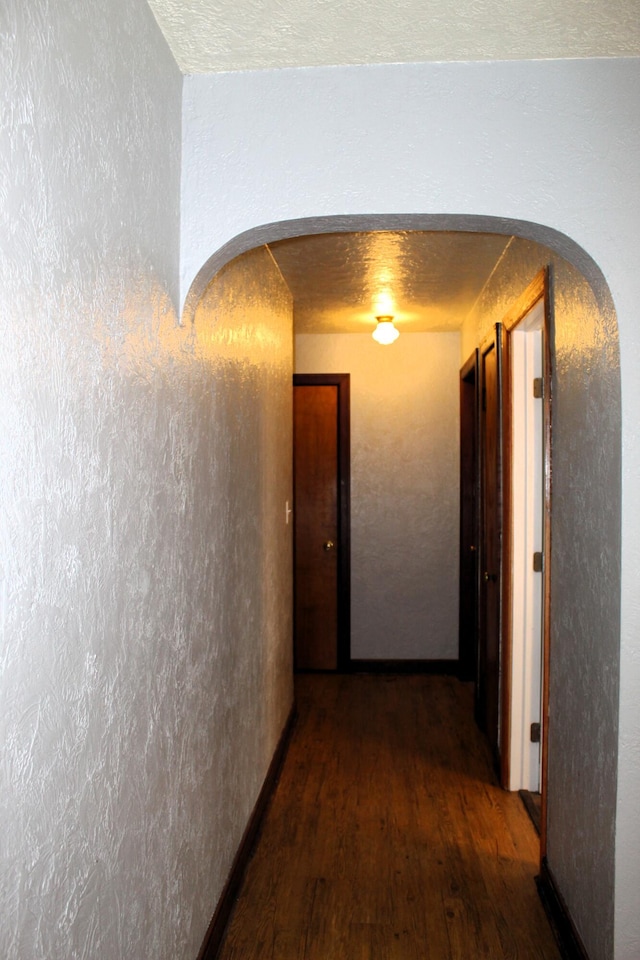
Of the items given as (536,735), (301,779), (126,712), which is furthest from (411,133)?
(301,779)

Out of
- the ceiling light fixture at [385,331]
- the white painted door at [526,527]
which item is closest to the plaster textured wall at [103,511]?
the white painted door at [526,527]

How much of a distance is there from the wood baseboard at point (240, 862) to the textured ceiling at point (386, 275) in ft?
7.34

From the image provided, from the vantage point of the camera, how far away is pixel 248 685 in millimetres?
2822

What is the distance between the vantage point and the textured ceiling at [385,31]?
1564 millimetres

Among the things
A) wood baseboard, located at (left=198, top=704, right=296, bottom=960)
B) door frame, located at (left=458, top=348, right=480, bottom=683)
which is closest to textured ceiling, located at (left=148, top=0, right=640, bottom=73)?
wood baseboard, located at (left=198, top=704, right=296, bottom=960)

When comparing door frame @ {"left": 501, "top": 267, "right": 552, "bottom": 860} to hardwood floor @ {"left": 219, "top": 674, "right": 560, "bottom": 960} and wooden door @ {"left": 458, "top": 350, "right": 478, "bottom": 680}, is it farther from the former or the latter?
wooden door @ {"left": 458, "top": 350, "right": 478, "bottom": 680}

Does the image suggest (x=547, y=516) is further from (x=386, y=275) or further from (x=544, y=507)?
(x=386, y=275)

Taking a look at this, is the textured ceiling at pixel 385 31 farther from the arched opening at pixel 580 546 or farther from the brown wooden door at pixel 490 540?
the brown wooden door at pixel 490 540

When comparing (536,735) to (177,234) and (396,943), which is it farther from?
(177,234)

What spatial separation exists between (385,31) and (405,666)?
14.2 ft

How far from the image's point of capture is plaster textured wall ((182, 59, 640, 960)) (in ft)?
5.81

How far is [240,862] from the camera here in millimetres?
2580

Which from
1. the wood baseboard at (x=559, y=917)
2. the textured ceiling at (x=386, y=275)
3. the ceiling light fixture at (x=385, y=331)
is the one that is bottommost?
the wood baseboard at (x=559, y=917)

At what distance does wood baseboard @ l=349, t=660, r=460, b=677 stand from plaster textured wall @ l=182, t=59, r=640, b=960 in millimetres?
3547
